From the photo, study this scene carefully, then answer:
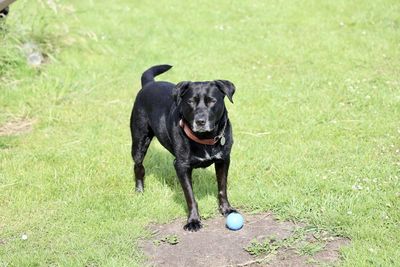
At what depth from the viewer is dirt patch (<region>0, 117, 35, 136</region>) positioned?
25.8 feet

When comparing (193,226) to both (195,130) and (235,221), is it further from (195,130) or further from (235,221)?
(195,130)

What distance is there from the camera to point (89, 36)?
1112 cm

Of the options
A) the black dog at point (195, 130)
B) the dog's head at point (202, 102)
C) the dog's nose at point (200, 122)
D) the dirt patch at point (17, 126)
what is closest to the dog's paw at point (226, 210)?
the black dog at point (195, 130)

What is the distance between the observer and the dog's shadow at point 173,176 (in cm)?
594

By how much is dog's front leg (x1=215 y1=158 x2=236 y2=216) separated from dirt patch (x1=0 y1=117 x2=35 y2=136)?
361 cm

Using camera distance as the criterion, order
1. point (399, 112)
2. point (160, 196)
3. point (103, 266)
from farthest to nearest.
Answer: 1. point (399, 112)
2. point (160, 196)
3. point (103, 266)

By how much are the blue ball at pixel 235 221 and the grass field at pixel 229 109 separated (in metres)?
0.41

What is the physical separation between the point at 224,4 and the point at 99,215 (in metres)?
9.11

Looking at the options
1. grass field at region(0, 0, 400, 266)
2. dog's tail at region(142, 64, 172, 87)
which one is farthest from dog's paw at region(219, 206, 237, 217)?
dog's tail at region(142, 64, 172, 87)

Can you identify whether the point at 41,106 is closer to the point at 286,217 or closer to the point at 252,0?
the point at 286,217

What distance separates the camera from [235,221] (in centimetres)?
508

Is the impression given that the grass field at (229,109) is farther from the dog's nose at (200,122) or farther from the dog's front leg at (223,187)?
the dog's nose at (200,122)

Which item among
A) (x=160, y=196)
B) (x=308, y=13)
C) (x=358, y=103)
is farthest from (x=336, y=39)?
(x=160, y=196)

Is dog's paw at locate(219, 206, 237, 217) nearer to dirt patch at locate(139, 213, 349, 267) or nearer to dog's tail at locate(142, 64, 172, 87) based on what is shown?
dirt patch at locate(139, 213, 349, 267)
